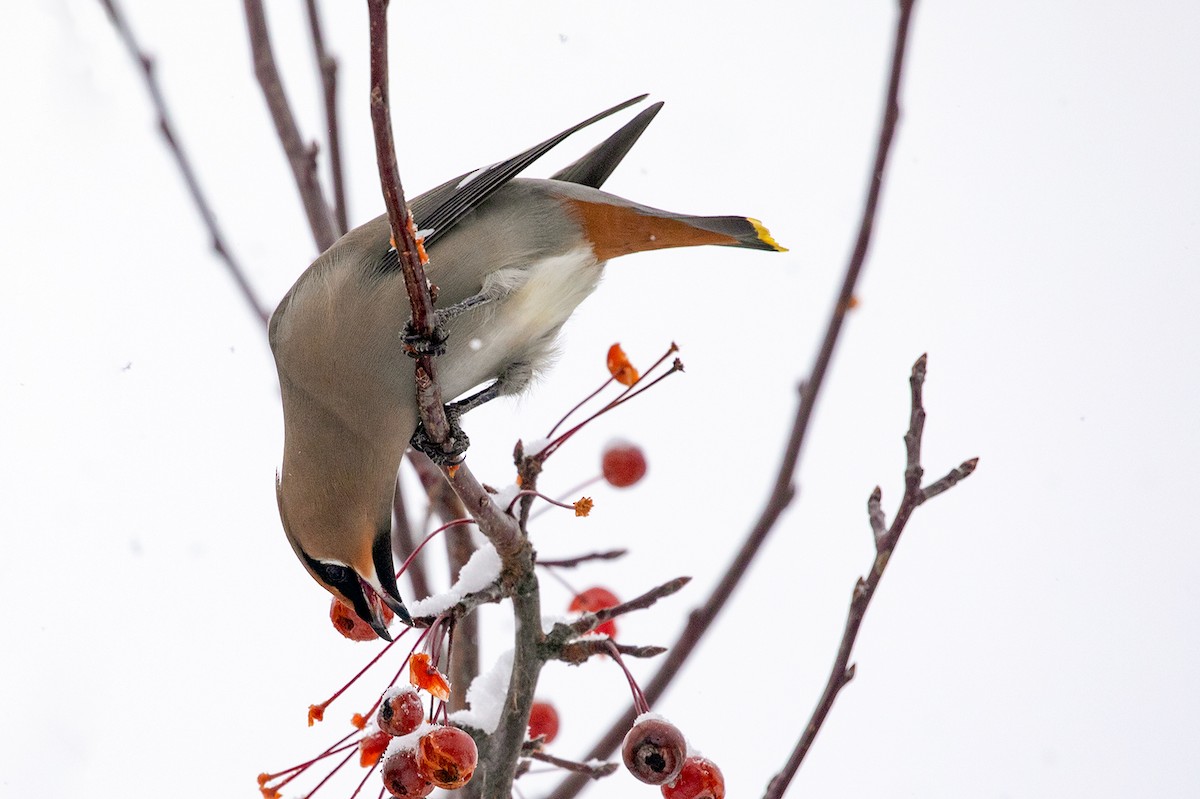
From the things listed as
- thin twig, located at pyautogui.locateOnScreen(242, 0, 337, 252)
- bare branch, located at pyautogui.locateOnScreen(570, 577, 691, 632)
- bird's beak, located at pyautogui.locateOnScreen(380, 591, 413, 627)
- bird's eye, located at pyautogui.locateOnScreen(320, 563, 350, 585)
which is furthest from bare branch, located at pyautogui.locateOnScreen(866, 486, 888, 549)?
thin twig, located at pyautogui.locateOnScreen(242, 0, 337, 252)

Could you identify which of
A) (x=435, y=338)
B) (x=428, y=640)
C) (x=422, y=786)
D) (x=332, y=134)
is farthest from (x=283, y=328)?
(x=422, y=786)

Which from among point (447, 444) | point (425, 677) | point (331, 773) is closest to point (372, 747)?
point (331, 773)

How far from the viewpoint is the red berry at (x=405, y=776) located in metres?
1.52

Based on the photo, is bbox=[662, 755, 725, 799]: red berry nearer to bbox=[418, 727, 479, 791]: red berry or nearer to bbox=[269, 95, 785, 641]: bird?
bbox=[418, 727, 479, 791]: red berry

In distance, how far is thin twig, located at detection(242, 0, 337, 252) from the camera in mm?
2189

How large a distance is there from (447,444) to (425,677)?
42 cm

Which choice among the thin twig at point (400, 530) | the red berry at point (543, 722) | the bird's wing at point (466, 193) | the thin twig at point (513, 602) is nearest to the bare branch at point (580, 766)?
the thin twig at point (513, 602)

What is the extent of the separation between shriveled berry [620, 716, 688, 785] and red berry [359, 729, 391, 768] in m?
0.36

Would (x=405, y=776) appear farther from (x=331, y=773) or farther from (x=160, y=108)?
(x=160, y=108)

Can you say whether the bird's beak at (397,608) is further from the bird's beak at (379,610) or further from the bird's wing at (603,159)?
the bird's wing at (603,159)

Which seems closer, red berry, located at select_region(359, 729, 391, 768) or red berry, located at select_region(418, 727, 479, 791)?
red berry, located at select_region(418, 727, 479, 791)

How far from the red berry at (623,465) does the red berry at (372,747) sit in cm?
78

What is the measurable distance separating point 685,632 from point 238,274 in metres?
1.10

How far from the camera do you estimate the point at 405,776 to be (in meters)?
1.53
